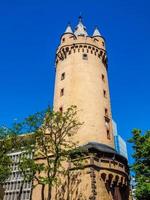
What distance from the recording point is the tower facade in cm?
3594

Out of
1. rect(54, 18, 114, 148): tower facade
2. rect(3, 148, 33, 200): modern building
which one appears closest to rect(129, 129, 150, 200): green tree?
rect(54, 18, 114, 148): tower facade

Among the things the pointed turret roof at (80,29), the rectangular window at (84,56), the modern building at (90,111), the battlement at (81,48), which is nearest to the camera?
the modern building at (90,111)

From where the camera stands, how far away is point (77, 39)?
149ft

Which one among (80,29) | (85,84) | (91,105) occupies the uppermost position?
(80,29)

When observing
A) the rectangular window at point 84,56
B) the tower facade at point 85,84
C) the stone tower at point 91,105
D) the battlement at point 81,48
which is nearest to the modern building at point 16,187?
the stone tower at point 91,105

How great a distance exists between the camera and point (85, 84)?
39.2m

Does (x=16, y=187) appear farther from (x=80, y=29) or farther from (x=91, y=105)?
(x=80, y=29)

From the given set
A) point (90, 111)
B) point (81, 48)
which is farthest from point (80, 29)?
point (90, 111)

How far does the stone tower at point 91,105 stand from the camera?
30.2 m

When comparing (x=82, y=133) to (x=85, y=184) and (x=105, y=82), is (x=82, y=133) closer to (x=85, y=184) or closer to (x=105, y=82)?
(x=85, y=184)

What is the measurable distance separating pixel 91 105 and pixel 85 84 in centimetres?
353

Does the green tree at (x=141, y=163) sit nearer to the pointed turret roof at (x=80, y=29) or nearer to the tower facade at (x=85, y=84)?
the tower facade at (x=85, y=84)

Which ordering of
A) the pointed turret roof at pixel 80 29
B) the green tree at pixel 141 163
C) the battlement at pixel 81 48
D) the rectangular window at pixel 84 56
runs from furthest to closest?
the pointed turret roof at pixel 80 29
the battlement at pixel 81 48
the rectangular window at pixel 84 56
the green tree at pixel 141 163

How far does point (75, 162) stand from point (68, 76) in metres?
14.3
